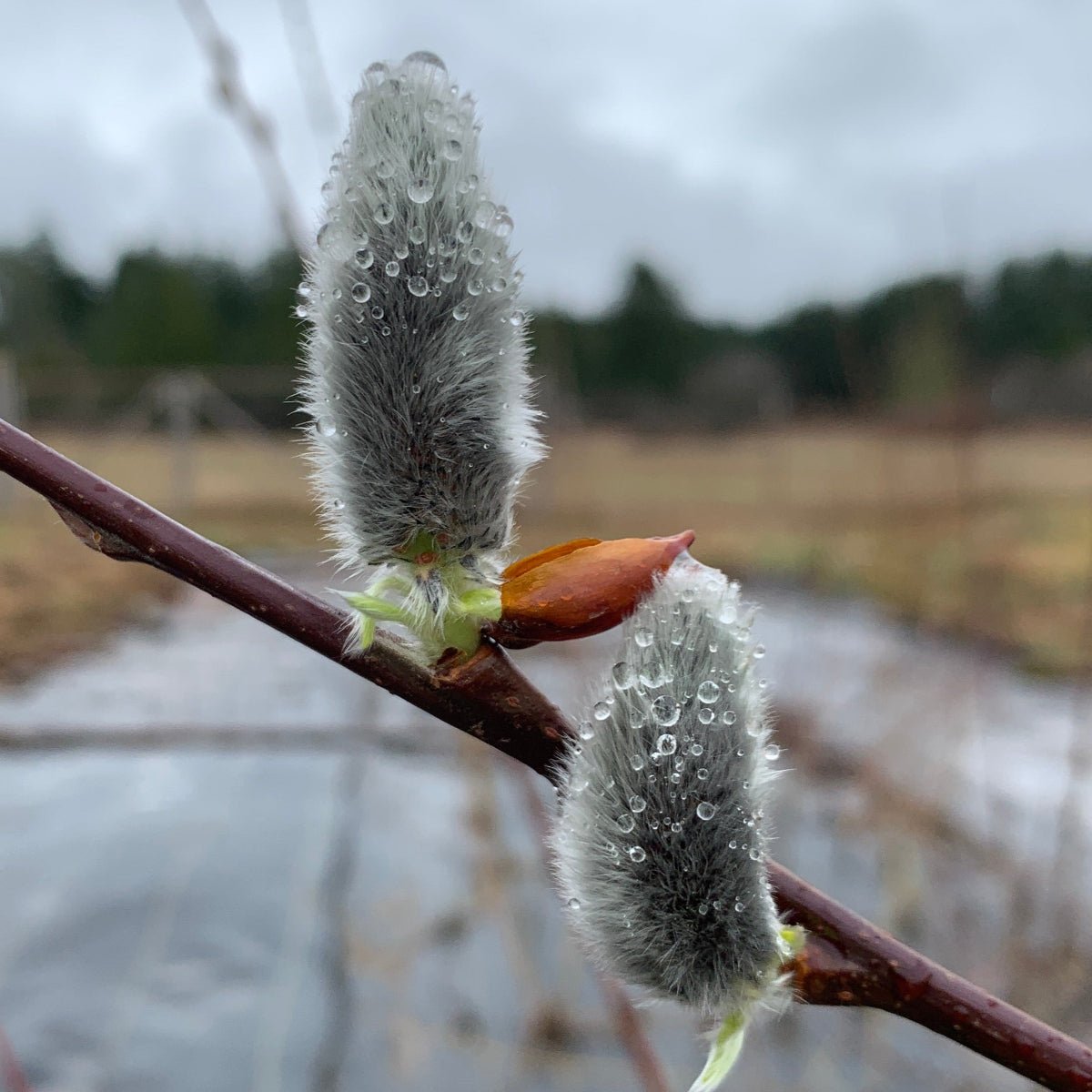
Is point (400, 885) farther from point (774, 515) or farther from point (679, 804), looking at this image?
point (774, 515)

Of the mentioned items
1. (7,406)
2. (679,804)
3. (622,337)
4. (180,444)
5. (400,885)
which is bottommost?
(400,885)

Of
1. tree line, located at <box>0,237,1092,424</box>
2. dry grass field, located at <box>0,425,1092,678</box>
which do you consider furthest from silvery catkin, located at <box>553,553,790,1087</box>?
dry grass field, located at <box>0,425,1092,678</box>

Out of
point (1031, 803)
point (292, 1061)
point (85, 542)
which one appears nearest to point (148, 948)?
point (292, 1061)

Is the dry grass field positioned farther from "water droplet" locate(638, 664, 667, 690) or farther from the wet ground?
"water droplet" locate(638, 664, 667, 690)

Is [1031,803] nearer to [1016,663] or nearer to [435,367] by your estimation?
[1016,663]

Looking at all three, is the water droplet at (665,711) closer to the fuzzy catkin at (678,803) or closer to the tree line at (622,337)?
the fuzzy catkin at (678,803)

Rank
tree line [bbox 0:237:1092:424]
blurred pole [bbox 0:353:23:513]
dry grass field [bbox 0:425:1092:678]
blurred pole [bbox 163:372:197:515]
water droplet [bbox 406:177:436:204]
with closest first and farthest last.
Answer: water droplet [bbox 406:177:436:204] → tree line [bbox 0:237:1092:424] → dry grass field [bbox 0:425:1092:678] → blurred pole [bbox 0:353:23:513] → blurred pole [bbox 163:372:197:515]

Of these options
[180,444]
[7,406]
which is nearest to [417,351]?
[7,406]
